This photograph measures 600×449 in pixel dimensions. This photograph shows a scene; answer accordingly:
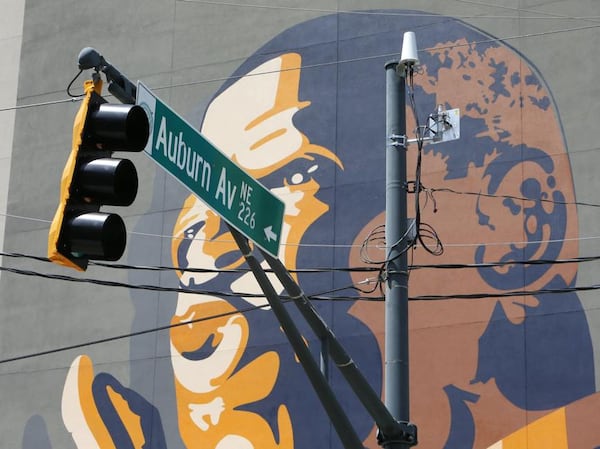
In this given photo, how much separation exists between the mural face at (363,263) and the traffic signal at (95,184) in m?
10.8

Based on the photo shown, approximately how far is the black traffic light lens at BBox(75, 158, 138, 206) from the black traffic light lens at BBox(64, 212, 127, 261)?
0.51 feet

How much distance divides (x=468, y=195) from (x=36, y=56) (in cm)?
1036


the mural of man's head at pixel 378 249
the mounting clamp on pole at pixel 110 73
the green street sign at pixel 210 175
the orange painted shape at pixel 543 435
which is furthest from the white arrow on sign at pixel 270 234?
the orange painted shape at pixel 543 435

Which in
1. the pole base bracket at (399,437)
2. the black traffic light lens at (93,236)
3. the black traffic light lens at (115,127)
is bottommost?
the pole base bracket at (399,437)

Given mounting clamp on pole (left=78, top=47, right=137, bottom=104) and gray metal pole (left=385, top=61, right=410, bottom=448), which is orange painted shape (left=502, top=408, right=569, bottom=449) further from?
mounting clamp on pole (left=78, top=47, right=137, bottom=104)

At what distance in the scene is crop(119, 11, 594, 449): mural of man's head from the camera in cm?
1856

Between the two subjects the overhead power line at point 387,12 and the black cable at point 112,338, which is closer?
the overhead power line at point 387,12

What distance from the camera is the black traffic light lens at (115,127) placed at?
696 centimetres

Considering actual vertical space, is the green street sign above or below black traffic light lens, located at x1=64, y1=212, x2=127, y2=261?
above

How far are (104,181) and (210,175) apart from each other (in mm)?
1600

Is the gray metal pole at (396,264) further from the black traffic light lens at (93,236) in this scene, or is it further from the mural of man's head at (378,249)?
the mural of man's head at (378,249)

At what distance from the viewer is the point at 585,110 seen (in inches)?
757

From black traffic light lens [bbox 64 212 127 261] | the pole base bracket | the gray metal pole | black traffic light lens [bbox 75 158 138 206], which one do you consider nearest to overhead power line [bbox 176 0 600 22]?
the gray metal pole

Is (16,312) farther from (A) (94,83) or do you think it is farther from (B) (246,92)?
(A) (94,83)
